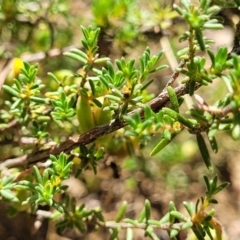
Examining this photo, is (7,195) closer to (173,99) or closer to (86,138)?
(86,138)

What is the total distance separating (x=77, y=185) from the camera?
2117 millimetres

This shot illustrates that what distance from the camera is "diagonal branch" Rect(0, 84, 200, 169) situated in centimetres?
100

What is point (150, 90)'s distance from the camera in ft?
7.22

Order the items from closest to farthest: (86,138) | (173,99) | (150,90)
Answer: (173,99) < (86,138) < (150,90)

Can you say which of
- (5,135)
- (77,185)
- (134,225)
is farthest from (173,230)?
(77,185)

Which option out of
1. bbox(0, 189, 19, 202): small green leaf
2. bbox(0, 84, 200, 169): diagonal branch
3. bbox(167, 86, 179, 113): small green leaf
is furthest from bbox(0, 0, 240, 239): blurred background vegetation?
bbox(167, 86, 179, 113): small green leaf

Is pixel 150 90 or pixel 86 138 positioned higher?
pixel 86 138

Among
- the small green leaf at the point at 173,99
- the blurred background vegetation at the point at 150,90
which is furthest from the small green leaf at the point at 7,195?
the small green leaf at the point at 173,99

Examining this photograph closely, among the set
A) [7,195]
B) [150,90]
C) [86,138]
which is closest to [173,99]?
[86,138]

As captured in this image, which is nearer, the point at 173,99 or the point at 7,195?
the point at 173,99

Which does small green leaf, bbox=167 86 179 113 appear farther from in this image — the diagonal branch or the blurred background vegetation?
the blurred background vegetation

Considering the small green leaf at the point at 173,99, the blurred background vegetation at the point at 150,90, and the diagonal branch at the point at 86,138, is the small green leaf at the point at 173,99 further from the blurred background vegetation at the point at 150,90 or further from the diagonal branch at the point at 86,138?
the blurred background vegetation at the point at 150,90

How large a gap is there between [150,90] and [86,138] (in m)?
1.15

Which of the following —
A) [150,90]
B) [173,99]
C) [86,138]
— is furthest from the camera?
[150,90]
